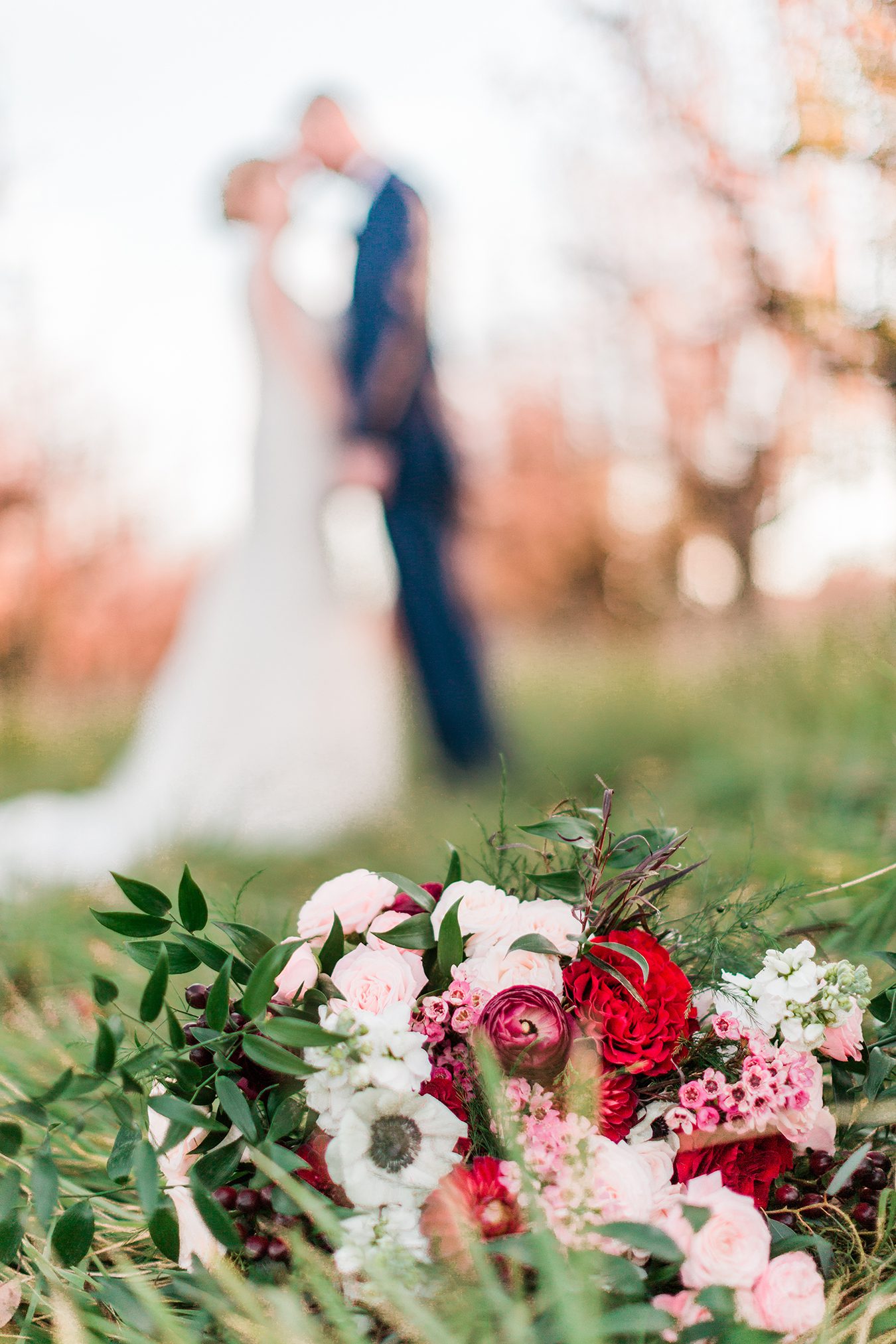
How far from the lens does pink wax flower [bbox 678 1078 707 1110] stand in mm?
676

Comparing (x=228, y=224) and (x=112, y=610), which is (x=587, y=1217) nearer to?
(x=228, y=224)

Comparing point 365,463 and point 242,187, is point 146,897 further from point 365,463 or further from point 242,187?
point 242,187

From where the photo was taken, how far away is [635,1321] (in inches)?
22.0

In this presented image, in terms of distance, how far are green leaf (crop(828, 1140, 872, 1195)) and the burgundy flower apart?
0.22 metres

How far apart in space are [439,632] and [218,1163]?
113 inches

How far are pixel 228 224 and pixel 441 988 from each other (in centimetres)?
314

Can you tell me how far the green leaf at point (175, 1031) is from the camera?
640 mm

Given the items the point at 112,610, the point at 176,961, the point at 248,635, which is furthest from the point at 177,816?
the point at 112,610

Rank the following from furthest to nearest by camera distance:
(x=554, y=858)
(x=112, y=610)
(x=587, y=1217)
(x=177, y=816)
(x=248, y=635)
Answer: (x=112, y=610), (x=248, y=635), (x=177, y=816), (x=554, y=858), (x=587, y=1217)

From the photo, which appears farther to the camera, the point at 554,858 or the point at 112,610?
the point at 112,610

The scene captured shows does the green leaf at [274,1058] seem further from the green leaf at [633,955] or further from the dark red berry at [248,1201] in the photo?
the green leaf at [633,955]

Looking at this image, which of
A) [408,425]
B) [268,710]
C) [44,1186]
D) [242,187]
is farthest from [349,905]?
[242,187]

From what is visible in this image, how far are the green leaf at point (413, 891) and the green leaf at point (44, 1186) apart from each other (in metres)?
0.28

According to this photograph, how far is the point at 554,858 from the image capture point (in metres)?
0.94
